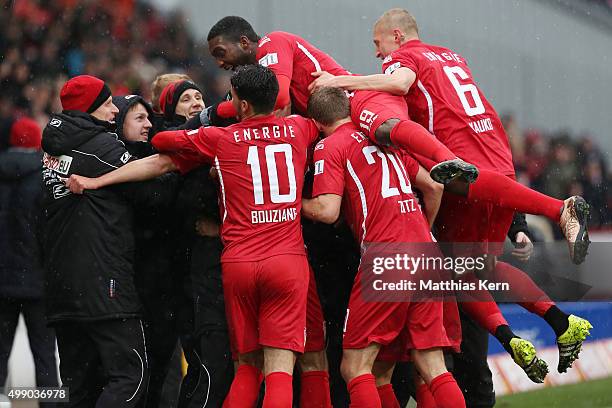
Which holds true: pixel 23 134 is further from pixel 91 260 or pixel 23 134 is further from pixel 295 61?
pixel 295 61

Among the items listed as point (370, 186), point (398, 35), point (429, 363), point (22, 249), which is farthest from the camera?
point (22, 249)

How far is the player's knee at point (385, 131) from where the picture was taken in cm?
611

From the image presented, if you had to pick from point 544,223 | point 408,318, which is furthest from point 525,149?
point 408,318

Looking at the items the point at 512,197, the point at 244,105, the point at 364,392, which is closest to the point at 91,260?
the point at 244,105

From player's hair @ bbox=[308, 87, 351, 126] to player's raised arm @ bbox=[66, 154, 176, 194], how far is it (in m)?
0.86

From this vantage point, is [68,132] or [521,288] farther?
[521,288]

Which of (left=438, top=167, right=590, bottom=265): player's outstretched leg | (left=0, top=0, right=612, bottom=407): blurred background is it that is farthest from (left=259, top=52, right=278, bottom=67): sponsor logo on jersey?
(left=0, top=0, right=612, bottom=407): blurred background

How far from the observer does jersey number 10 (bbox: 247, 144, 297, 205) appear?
595 centimetres

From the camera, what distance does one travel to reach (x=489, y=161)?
6.58 m

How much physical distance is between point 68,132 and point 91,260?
0.75m

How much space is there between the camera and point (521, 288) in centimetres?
A: 683

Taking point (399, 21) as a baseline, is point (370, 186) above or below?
below

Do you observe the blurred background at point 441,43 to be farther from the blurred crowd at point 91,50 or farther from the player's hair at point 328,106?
the player's hair at point 328,106

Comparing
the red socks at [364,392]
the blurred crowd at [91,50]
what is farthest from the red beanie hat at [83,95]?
the blurred crowd at [91,50]
